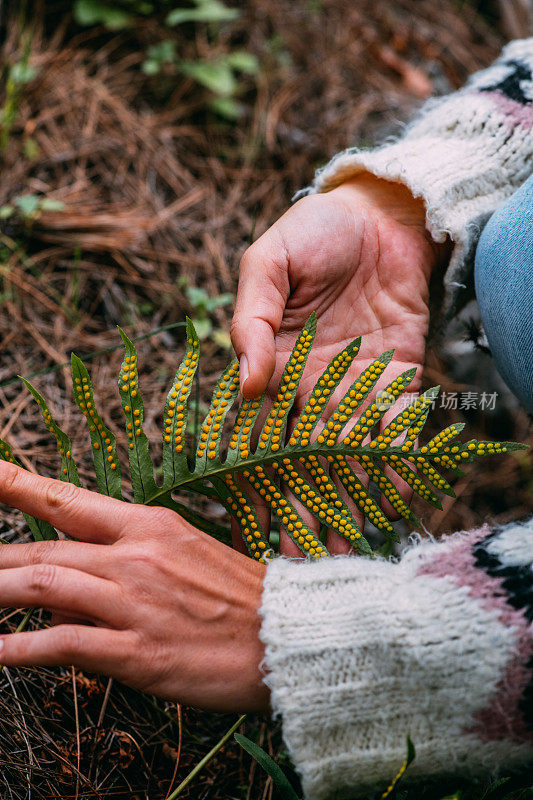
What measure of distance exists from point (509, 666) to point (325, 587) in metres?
0.42

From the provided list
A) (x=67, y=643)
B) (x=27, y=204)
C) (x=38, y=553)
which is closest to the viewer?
(x=67, y=643)

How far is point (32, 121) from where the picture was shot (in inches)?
111

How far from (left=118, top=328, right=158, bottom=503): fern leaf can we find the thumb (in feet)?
0.90

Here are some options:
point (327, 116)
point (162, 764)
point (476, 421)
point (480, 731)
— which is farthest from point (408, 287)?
point (327, 116)

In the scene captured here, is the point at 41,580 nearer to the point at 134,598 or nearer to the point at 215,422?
the point at 134,598

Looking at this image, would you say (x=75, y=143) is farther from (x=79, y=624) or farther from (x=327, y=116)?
(x=79, y=624)

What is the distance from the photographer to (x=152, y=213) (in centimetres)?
283

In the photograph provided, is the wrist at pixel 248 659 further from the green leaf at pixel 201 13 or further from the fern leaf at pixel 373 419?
the green leaf at pixel 201 13

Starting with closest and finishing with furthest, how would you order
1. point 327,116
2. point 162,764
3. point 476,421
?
point 162,764
point 476,421
point 327,116

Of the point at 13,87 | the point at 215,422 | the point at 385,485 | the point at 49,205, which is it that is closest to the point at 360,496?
the point at 385,485

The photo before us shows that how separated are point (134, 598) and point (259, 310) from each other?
800 mm

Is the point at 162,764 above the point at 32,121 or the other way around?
the other way around

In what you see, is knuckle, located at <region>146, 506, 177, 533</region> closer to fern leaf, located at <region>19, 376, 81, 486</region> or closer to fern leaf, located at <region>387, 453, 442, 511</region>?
fern leaf, located at <region>19, 376, 81, 486</region>

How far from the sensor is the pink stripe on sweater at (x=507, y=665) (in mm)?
1280
